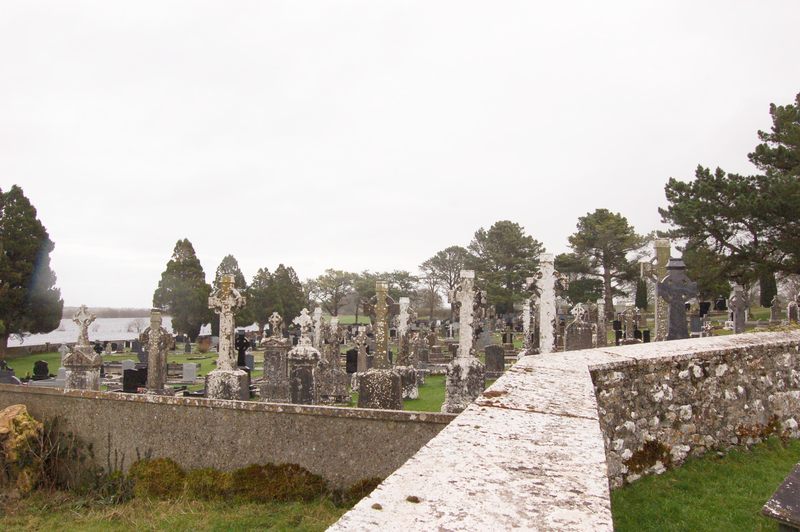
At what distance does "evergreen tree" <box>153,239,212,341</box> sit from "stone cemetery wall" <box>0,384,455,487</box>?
3138 centimetres

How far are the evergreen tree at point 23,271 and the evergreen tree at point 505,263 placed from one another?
3478cm

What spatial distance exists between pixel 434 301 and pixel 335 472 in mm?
59246

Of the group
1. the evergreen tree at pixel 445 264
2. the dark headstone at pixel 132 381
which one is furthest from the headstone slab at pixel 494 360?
the evergreen tree at pixel 445 264

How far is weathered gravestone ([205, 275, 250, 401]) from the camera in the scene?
9.52 metres

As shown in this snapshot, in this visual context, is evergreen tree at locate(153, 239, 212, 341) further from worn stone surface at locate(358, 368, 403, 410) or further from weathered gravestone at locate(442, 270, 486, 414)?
worn stone surface at locate(358, 368, 403, 410)

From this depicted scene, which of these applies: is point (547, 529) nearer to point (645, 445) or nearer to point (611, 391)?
point (611, 391)

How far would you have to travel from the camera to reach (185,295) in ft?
123

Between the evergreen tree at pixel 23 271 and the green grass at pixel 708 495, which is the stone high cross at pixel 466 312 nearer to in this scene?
the green grass at pixel 708 495

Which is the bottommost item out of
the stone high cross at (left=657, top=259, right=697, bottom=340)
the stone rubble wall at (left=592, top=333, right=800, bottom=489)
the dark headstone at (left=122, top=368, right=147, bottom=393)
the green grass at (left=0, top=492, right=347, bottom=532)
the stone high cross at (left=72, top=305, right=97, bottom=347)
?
the green grass at (left=0, top=492, right=347, bottom=532)

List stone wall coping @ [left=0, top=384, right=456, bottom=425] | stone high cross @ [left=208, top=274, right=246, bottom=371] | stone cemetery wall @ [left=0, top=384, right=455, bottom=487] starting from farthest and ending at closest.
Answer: stone high cross @ [left=208, top=274, right=246, bottom=371], stone cemetery wall @ [left=0, top=384, right=455, bottom=487], stone wall coping @ [left=0, top=384, right=456, bottom=425]

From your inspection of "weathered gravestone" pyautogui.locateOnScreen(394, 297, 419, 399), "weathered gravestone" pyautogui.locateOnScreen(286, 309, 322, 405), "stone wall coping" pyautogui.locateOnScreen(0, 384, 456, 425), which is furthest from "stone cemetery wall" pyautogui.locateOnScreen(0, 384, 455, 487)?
"weathered gravestone" pyautogui.locateOnScreen(394, 297, 419, 399)

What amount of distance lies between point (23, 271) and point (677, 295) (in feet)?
111

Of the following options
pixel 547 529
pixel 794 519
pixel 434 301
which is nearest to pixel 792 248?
pixel 794 519

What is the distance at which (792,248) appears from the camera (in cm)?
2147
